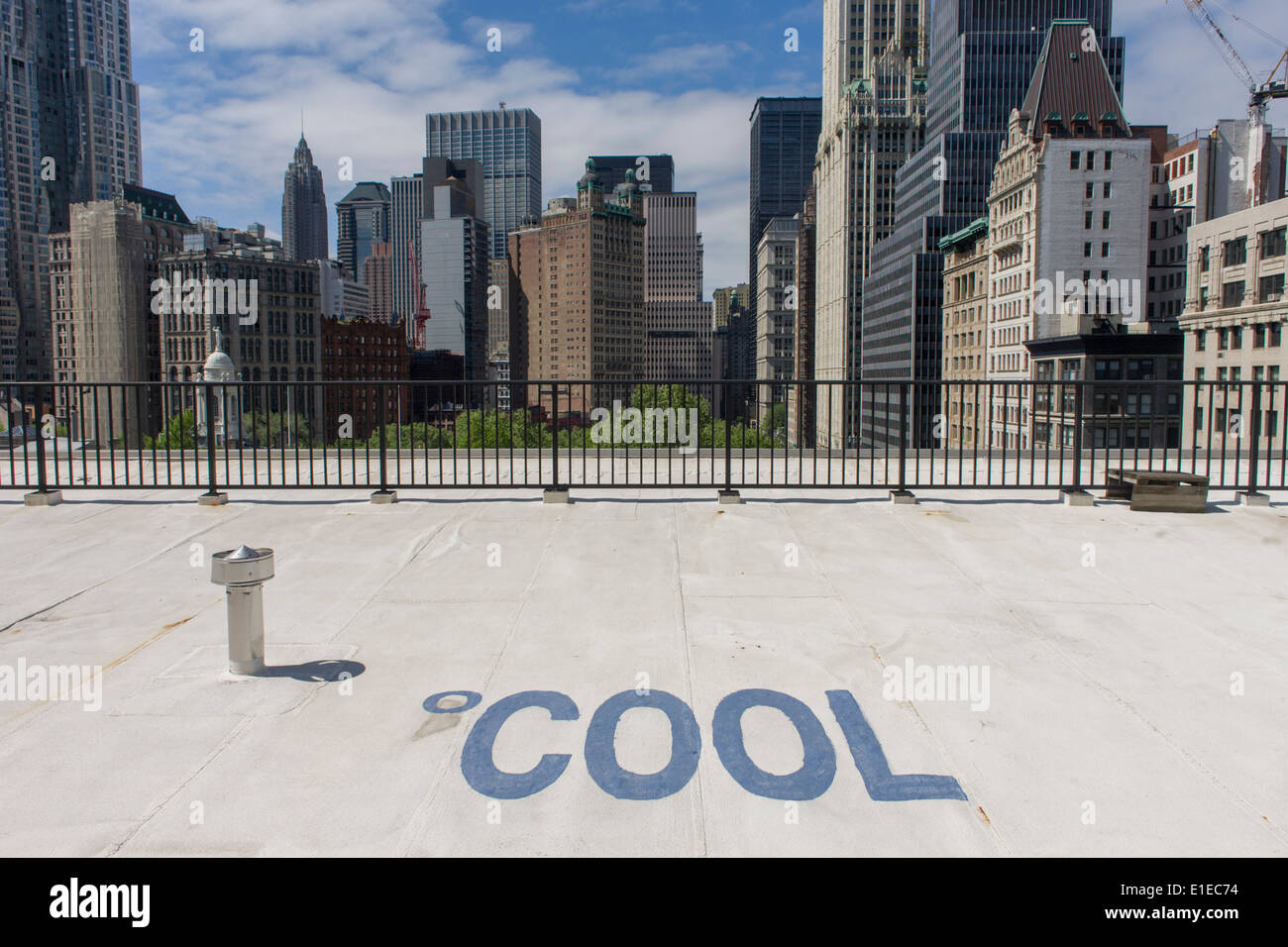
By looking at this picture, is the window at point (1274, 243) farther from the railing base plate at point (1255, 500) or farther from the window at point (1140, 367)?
the railing base plate at point (1255, 500)

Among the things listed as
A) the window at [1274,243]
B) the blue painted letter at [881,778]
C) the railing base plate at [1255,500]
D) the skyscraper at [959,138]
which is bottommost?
the blue painted letter at [881,778]

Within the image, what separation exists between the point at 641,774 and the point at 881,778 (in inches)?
49.0

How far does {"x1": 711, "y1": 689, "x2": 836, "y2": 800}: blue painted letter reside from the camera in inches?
169

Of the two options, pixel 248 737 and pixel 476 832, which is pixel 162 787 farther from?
pixel 476 832

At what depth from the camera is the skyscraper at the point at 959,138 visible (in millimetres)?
141750

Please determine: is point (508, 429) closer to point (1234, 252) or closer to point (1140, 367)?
point (1234, 252)

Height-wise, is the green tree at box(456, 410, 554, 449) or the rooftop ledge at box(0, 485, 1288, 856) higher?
the green tree at box(456, 410, 554, 449)

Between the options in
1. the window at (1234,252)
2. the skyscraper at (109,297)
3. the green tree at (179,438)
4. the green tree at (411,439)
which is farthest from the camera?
the skyscraper at (109,297)

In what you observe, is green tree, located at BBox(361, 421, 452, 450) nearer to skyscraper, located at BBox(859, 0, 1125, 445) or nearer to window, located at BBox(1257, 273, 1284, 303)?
window, located at BBox(1257, 273, 1284, 303)

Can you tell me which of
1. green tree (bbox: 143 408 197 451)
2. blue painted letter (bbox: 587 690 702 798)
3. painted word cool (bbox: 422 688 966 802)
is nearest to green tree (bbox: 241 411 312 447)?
green tree (bbox: 143 408 197 451)

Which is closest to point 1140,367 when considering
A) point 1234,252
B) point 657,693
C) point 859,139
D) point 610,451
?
point 1234,252

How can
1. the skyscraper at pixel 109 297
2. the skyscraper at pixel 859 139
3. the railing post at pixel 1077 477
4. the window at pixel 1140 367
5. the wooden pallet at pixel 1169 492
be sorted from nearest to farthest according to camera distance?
the wooden pallet at pixel 1169 492
the railing post at pixel 1077 477
the window at pixel 1140 367
the skyscraper at pixel 109 297
the skyscraper at pixel 859 139

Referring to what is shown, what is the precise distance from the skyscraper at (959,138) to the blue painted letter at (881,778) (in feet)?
450

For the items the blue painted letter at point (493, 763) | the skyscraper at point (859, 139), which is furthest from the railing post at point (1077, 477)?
the skyscraper at point (859, 139)
